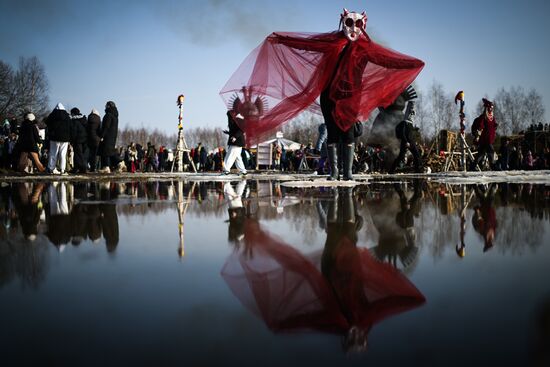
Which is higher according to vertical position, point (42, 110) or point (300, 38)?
point (42, 110)

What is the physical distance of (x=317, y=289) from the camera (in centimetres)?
166

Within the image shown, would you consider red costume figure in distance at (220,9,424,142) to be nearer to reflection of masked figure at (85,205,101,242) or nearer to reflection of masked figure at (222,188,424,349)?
reflection of masked figure at (85,205,101,242)

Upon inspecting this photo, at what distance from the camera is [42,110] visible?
60000mm

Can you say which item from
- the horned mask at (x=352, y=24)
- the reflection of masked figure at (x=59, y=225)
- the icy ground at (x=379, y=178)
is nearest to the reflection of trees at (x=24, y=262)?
the reflection of masked figure at (x=59, y=225)

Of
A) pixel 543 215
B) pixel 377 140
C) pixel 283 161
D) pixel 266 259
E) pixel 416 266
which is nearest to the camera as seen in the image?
pixel 416 266

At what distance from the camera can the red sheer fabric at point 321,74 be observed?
8.38 m

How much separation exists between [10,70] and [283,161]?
43460 millimetres

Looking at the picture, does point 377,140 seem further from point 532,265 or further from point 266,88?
point 532,265

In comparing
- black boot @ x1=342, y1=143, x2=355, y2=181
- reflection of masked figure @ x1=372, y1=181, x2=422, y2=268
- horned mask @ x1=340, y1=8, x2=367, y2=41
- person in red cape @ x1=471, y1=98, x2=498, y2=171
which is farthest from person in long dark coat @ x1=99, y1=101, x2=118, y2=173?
reflection of masked figure @ x1=372, y1=181, x2=422, y2=268

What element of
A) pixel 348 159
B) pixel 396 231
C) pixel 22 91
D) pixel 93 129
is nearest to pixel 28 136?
pixel 93 129

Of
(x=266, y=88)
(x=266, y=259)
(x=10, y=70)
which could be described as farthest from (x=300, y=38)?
(x=10, y=70)

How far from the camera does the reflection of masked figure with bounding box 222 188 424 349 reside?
1.33 m

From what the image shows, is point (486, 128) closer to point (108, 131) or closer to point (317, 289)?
point (108, 131)

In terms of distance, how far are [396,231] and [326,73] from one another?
5892 millimetres
